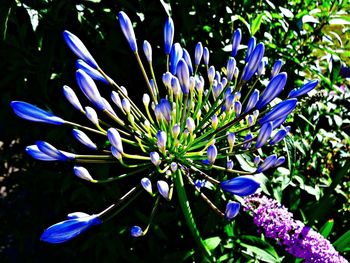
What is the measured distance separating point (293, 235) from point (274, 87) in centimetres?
91

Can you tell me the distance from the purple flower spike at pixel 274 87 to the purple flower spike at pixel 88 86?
567 millimetres

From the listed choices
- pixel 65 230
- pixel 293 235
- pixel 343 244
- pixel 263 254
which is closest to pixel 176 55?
pixel 65 230

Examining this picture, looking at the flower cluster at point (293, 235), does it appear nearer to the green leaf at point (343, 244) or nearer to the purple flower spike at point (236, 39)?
the green leaf at point (343, 244)

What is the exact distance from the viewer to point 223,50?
108 inches

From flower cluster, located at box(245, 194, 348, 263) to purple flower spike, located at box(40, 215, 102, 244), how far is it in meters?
1.01

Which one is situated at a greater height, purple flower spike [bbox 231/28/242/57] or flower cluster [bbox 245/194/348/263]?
purple flower spike [bbox 231/28/242/57]

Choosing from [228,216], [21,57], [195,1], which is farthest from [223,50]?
[228,216]

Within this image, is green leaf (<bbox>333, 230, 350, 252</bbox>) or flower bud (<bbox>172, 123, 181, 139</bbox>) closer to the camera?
flower bud (<bbox>172, 123, 181, 139</bbox>)

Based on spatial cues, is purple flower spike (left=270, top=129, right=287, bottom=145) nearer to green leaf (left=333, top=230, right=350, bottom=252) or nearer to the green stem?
the green stem

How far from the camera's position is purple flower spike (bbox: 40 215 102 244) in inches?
56.6

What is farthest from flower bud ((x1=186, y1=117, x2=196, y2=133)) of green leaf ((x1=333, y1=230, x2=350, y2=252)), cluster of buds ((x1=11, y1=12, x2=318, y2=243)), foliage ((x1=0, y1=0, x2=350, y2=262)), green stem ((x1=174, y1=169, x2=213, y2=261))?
green leaf ((x1=333, y1=230, x2=350, y2=252))

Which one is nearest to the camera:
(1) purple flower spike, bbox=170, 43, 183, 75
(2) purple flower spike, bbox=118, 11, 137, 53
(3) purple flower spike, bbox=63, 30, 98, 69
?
(3) purple flower spike, bbox=63, 30, 98, 69

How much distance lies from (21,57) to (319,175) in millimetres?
2088

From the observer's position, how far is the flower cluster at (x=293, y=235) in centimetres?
227
